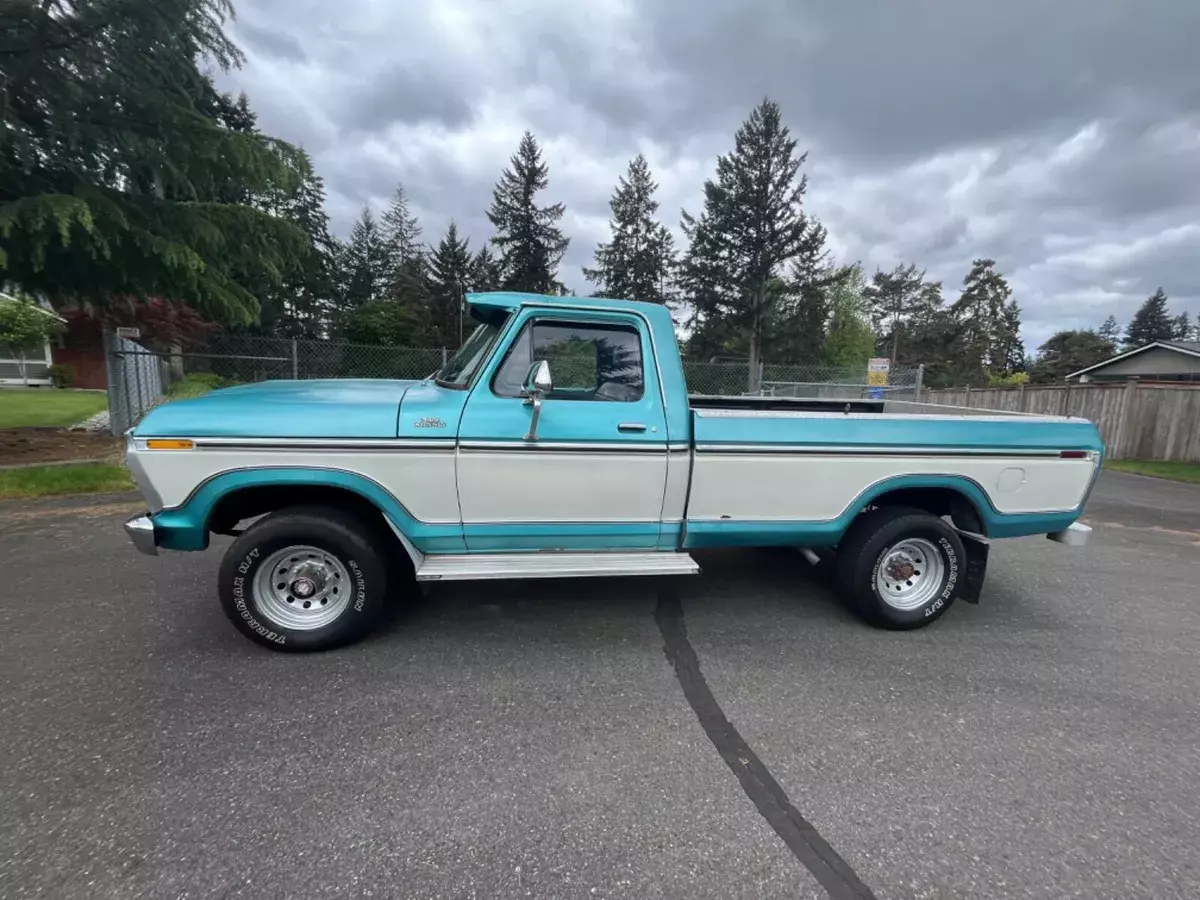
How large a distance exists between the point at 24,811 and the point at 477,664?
6.07 ft

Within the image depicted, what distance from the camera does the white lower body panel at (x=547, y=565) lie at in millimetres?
3297

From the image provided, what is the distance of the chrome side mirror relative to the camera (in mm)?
3004

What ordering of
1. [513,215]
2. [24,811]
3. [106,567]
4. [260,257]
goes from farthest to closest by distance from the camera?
[513,215], [260,257], [106,567], [24,811]

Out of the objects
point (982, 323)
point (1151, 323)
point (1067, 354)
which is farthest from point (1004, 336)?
point (1151, 323)

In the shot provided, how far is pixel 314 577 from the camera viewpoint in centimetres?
336

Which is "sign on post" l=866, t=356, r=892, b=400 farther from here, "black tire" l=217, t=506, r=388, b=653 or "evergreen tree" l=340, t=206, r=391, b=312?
"evergreen tree" l=340, t=206, r=391, b=312

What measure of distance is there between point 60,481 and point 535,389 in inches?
297

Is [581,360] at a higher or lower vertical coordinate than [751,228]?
lower

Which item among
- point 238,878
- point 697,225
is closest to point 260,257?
point 238,878

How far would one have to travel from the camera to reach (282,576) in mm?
3350

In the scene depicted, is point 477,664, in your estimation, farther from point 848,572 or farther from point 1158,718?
point 1158,718

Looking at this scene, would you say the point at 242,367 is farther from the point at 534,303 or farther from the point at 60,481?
the point at 534,303

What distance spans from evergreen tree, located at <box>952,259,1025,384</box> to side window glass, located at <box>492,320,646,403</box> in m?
68.2

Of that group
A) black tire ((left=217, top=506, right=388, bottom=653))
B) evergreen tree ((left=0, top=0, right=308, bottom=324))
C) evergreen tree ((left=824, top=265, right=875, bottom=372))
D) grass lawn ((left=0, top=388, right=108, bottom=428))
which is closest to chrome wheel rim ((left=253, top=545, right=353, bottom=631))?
black tire ((left=217, top=506, right=388, bottom=653))
